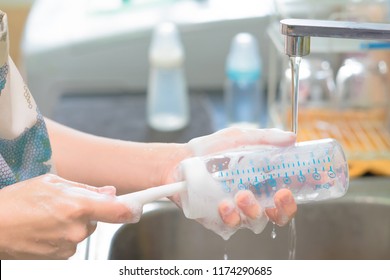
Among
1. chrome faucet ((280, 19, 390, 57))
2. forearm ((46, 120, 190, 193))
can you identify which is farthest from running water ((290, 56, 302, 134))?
forearm ((46, 120, 190, 193))

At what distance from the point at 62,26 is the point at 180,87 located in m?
0.36

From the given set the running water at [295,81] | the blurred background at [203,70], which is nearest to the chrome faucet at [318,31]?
the running water at [295,81]

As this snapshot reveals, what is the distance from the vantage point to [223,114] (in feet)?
4.45

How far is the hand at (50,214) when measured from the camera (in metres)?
0.62

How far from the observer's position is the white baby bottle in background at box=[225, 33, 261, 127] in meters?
1.31

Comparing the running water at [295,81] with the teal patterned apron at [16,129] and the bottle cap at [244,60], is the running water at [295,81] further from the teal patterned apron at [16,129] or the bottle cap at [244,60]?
the bottle cap at [244,60]

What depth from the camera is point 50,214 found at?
24.4 inches

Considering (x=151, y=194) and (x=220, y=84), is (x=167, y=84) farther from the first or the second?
(x=151, y=194)

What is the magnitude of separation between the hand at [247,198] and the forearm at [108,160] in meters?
0.06

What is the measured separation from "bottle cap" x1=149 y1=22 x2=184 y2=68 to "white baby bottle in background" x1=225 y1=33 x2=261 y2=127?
0.11 m

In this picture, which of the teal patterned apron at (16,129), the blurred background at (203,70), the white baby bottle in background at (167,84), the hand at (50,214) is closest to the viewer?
the hand at (50,214)

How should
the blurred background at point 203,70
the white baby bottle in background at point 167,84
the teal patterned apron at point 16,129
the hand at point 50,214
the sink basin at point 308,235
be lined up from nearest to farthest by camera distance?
the hand at point 50,214, the teal patterned apron at point 16,129, the sink basin at point 308,235, the blurred background at point 203,70, the white baby bottle in background at point 167,84

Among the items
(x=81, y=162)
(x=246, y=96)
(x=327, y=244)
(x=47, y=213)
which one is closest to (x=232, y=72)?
(x=246, y=96)

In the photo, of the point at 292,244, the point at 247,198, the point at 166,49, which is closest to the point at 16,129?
the point at 247,198
